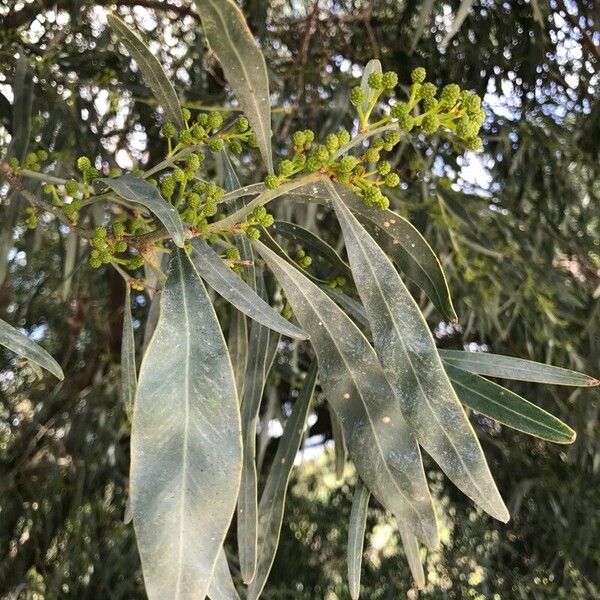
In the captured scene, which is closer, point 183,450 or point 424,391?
point 183,450

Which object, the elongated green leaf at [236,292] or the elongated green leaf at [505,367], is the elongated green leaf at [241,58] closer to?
the elongated green leaf at [236,292]

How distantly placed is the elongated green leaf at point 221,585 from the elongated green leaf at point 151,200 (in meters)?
0.29

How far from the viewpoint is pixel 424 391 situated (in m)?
0.56

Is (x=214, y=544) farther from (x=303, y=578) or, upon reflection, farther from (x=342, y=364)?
(x=303, y=578)

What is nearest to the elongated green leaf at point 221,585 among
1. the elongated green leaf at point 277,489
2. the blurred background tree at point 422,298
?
the elongated green leaf at point 277,489

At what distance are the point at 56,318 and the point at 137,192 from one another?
2.15 metres

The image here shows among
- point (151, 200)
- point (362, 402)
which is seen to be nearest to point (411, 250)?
point (362, 402)

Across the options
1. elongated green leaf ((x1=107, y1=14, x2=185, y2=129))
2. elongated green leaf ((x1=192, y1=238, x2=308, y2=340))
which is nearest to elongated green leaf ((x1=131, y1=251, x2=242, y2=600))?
elongated green leaf ((x1=192, y1=238, x2=308, y2=340))

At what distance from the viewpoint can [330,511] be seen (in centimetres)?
223

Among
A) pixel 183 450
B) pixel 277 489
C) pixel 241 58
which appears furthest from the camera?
pixel 277 489

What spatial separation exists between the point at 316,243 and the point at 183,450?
42 centimetres

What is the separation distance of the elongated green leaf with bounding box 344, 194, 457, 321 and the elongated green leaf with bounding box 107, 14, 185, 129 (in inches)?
7.8

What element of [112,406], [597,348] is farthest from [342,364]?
[112,406]

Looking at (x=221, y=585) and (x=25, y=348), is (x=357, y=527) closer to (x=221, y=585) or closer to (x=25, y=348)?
(x=221, y=585)
